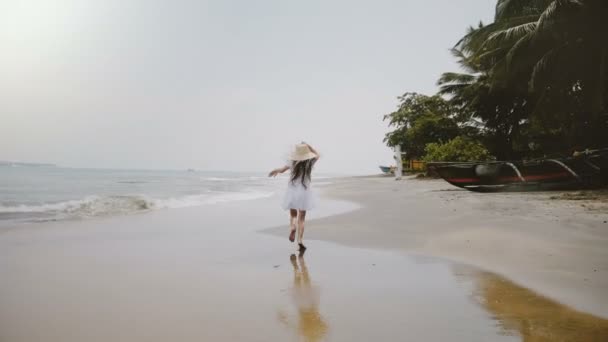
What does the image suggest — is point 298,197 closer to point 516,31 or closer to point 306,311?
point 306,311

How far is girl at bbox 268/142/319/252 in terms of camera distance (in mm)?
5418

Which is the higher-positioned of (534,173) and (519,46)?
(519,46)

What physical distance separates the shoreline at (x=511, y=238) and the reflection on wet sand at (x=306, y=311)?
5.89 ft

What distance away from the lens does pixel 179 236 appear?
6.12m

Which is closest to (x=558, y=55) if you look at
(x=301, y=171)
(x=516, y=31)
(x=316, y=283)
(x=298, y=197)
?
(x=516, y=31)

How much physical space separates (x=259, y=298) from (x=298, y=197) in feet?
8.02

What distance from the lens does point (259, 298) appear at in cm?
311

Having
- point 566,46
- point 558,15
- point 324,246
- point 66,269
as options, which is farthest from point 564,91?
point 66,269

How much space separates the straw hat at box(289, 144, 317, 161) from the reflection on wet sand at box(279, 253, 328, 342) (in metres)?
2.07

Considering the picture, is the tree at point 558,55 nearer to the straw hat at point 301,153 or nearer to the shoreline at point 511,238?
the shoreline at point 511,238

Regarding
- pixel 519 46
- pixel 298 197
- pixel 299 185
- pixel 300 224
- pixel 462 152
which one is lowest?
pixel 300 224

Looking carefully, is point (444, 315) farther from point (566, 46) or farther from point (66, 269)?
point (566, 46)

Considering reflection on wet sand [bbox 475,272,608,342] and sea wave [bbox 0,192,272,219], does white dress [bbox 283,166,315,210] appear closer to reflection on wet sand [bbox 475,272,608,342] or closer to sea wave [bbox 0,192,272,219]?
reflection on wet sand [bbox 475,272,608,342]

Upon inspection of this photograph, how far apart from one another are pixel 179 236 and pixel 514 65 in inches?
632
